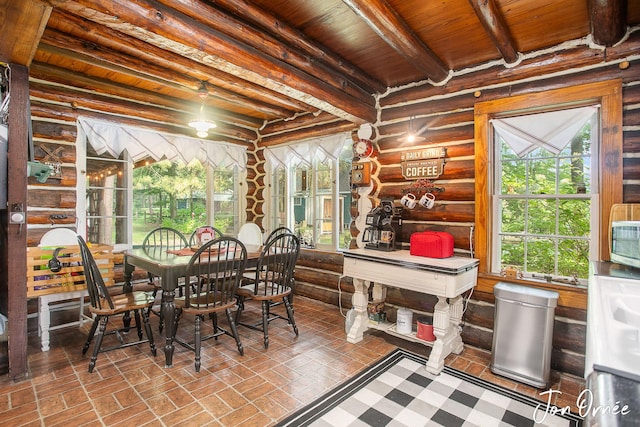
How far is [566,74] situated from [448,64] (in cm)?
99

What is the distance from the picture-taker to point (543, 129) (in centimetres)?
289

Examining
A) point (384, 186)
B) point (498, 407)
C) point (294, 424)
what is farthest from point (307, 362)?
point (384, 186)

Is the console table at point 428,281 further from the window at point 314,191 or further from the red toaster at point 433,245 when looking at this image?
the window at point 314,191

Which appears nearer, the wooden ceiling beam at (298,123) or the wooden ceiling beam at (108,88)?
the wooden ceiling beam at (108,88)

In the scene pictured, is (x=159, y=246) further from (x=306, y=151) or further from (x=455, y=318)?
(x=455, y=318)

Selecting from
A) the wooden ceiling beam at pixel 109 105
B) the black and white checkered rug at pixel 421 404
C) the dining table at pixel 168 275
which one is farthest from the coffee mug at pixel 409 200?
the wooden ceiling beam at pixel 109 105

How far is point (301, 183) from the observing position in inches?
207

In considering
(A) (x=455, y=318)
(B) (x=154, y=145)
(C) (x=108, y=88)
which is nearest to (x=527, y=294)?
(A) (x=455, y=318)

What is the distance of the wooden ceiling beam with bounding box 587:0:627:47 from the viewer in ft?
6.95

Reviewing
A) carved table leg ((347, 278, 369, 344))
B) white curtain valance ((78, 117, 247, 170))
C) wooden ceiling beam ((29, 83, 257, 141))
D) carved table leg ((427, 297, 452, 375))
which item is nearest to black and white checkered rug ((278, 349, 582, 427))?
carved table leg ((427, 297, 452, 375))

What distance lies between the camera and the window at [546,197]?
2.83m

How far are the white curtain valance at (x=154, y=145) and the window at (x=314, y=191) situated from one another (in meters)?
0.72

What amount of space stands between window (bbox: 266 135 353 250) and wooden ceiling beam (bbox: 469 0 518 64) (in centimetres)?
211

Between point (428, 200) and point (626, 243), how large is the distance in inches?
67.5
